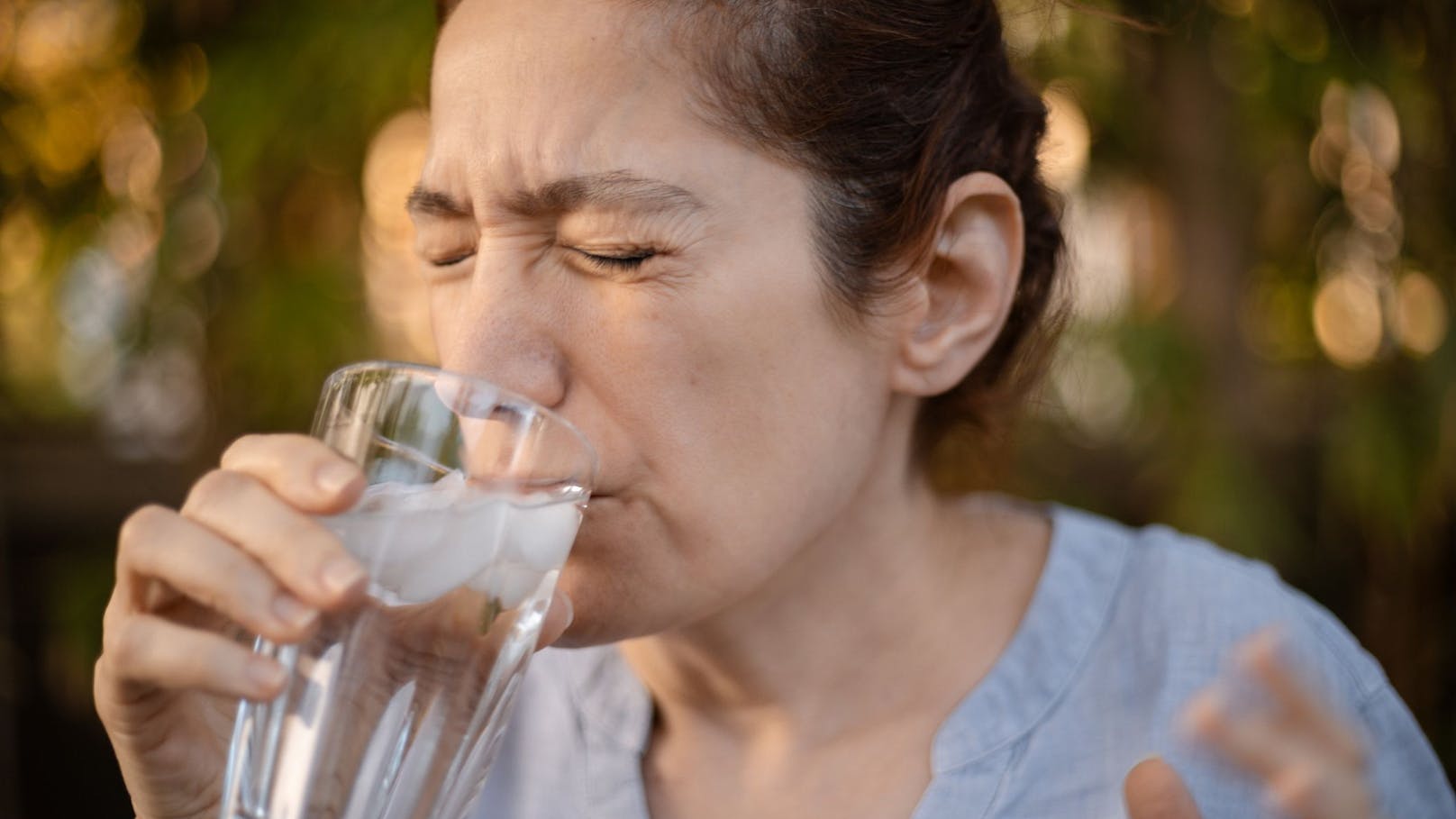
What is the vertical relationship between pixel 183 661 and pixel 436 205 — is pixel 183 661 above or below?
below

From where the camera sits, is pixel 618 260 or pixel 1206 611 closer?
pixel 618 260

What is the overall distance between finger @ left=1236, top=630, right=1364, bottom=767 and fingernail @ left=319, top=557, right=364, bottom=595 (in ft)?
2.01

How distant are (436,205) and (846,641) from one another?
0.73 meters

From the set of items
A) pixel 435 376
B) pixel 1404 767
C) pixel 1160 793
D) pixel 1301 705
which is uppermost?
pixel 435 376

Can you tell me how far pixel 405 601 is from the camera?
871mm

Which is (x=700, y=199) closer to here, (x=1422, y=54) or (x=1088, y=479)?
(x=1422, y=54)

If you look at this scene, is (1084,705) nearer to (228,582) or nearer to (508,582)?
(508,582)

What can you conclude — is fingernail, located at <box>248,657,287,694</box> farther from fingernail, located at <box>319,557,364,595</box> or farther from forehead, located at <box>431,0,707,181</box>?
forehead, located at <box>431,0,707,181</box>

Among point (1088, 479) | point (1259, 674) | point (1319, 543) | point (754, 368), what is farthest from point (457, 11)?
→ point (1319, 543)

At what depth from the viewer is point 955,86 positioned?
1.53m

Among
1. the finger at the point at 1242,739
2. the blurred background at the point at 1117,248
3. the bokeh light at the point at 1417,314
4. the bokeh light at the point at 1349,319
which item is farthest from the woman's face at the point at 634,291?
the bokeh light at the point at 1349,319

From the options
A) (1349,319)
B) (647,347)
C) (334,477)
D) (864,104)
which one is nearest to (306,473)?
(334,477)

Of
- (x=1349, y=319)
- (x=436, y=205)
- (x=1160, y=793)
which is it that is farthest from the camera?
(x=1349, y=319)

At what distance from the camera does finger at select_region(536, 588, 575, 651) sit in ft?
3.53
